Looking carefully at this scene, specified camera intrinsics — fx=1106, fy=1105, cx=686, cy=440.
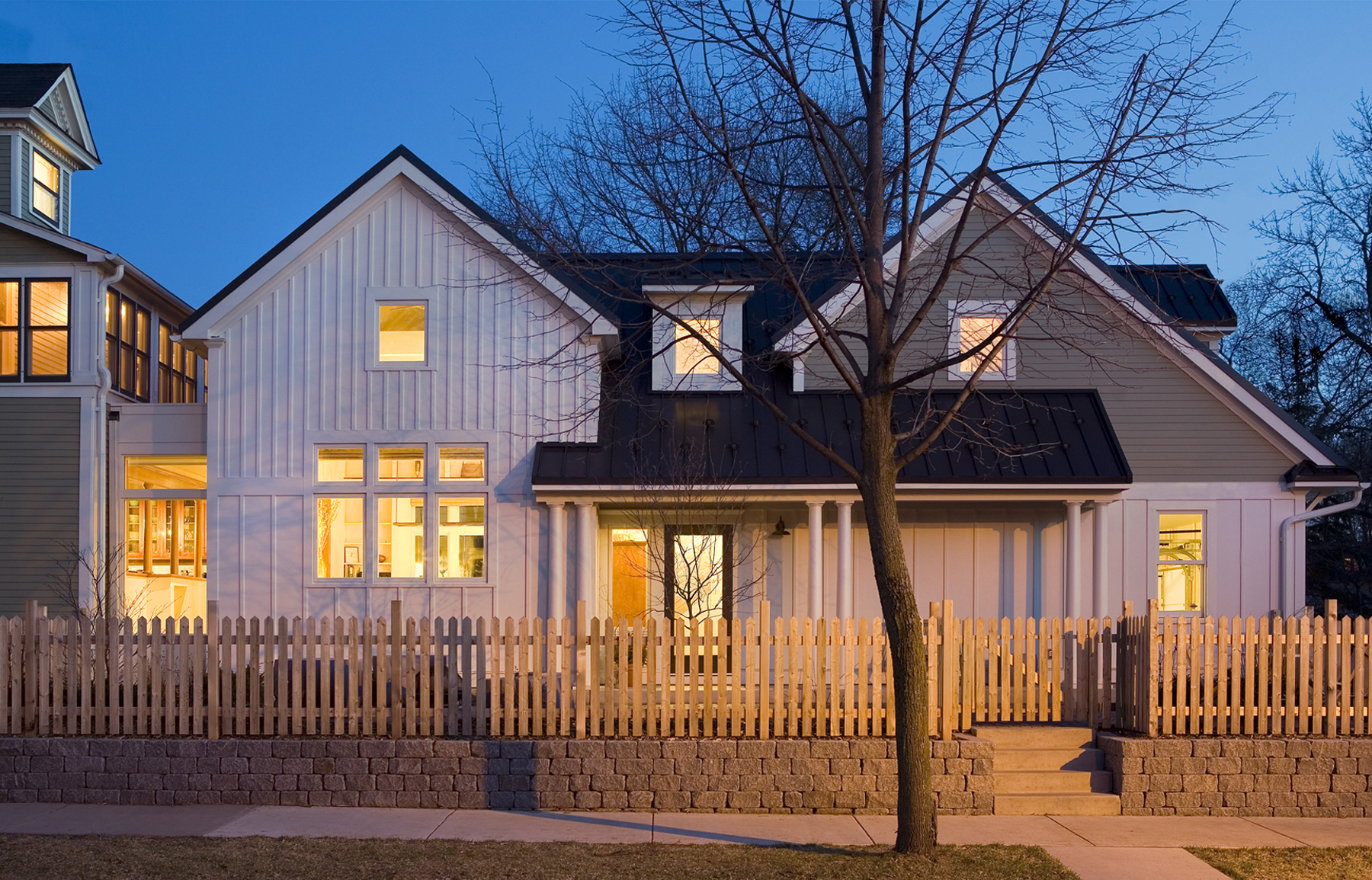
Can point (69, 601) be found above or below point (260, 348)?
below

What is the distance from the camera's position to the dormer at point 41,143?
65.8 ft

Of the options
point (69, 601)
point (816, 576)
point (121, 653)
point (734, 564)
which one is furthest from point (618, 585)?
point (69, 601)

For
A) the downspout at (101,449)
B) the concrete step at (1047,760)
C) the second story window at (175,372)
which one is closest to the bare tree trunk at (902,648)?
the concrete step at (1047,760)

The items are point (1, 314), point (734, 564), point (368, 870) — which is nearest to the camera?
point (368, 870)

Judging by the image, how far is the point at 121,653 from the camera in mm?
10781

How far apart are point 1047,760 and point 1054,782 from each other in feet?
1.02

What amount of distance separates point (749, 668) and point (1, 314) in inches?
516

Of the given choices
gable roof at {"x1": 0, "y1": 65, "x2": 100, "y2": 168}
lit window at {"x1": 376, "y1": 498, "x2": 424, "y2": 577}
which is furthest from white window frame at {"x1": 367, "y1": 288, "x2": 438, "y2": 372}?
gable roof at {"x1": 0, "y1": 65, "x2": 100, "y2": 168}

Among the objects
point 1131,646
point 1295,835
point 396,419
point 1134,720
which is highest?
point 396,419

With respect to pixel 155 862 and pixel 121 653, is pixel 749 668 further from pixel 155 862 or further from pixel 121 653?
pixel 121 653

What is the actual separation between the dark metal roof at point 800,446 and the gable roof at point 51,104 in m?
13.1

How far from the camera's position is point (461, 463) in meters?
14.9

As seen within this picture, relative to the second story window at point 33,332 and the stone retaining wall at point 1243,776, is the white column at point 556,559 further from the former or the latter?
the second story window at point 33,332

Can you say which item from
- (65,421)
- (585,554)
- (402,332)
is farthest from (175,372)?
(585,554)
